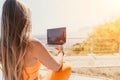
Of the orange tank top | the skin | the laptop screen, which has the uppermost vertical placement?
the laptop screen

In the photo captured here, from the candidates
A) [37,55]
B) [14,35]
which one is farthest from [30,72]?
[14,35]

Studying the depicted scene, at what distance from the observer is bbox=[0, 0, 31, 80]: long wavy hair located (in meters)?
1.30

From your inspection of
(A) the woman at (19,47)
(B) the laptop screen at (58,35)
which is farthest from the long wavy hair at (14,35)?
(B) the laptop screen at (58,35)

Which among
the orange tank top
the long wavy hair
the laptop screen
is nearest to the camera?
the long wavy hair

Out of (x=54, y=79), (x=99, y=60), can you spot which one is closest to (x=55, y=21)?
(x=99, y=60)

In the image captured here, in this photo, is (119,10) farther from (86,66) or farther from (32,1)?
(32,1)

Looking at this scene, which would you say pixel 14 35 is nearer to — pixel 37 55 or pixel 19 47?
pixel 19 47

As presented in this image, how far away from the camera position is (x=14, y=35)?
130 cm

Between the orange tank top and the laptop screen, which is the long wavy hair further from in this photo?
the laptop screen

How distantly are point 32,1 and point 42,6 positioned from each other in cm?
21

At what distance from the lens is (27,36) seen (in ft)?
4.34

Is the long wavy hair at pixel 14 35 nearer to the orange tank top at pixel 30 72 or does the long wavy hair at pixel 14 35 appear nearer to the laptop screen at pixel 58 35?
the orange tank top at pixel 30 72

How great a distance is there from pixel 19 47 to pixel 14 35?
0.25 feet

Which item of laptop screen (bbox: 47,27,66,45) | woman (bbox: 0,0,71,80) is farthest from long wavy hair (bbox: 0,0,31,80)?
laptop screen (bbox: 47,27,66,45)
